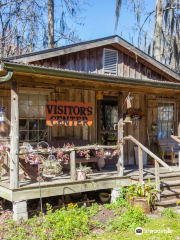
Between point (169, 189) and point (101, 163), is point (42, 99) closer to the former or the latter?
point (101, 163)

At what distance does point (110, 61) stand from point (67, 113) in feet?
8.37

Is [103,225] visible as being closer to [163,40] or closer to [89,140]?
[89,140]

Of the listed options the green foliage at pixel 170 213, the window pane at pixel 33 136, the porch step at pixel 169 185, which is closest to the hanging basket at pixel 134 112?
the porch step at pixel 169 185

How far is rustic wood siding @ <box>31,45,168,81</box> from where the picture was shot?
8.01m

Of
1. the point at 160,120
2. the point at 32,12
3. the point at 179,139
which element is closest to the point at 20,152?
the point at 179,139

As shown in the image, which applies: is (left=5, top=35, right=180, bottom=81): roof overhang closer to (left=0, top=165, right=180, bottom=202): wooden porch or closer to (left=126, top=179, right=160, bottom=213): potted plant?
(left=0, top=165, right=180, bottom=202): wooden porch

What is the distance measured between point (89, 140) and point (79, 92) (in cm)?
140

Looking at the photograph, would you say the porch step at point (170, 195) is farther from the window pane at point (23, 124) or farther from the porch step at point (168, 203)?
the window pane at point (23, 124)

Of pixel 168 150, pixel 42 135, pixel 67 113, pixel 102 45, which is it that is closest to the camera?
pixel 67 113

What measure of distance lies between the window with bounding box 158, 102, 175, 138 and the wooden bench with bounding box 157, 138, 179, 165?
1.19ft

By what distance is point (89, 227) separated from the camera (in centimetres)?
562

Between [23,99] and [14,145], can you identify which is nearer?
[14,145]

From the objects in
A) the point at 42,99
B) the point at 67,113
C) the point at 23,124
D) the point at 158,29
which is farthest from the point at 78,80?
the point at 158,29

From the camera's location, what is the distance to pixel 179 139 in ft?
28.6
